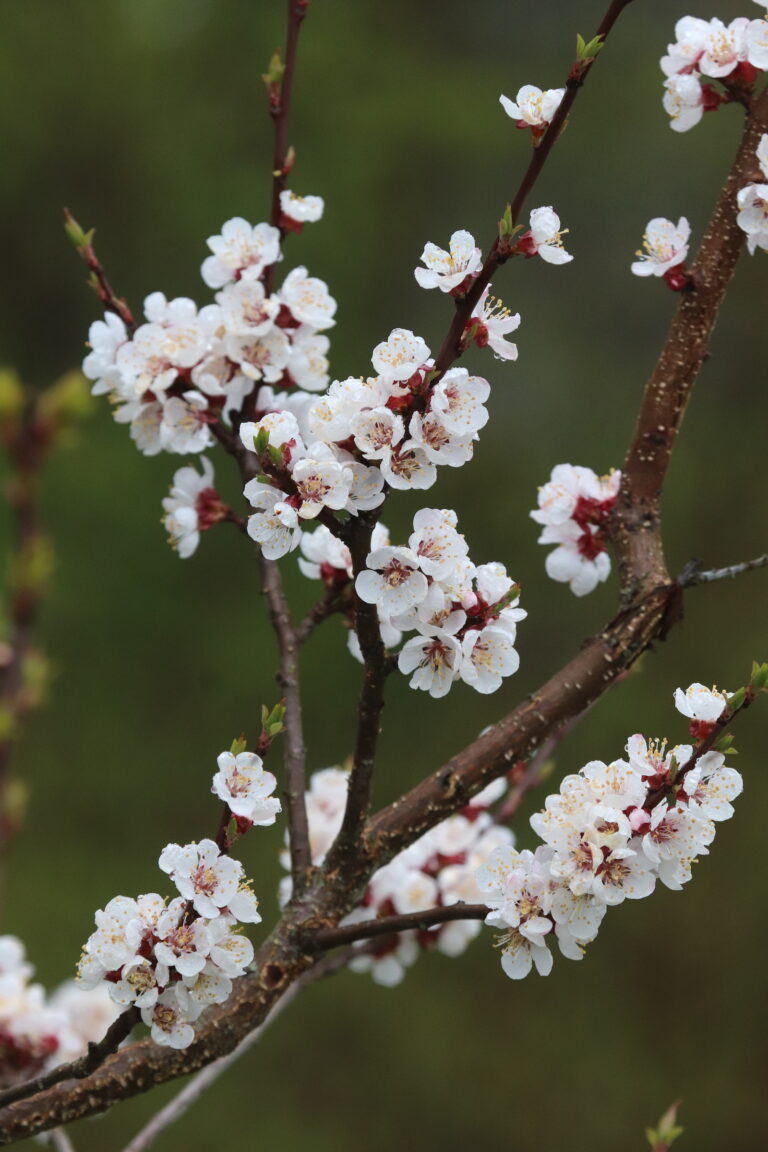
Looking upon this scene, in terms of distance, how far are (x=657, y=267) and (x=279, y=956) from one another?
64 cm

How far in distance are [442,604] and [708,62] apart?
56 cm

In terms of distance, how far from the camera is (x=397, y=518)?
4.80 meters

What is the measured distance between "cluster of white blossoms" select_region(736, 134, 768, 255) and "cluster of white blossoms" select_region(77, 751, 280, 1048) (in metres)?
0.56

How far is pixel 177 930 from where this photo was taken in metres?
0.83

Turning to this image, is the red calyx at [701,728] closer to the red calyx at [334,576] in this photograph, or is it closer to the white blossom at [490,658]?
the white blossom at [490,658]

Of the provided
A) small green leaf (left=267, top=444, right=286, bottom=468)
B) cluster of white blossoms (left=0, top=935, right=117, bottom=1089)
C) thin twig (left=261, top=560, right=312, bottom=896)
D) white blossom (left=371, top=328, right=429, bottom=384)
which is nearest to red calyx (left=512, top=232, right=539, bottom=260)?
white blossom (left=371, top=328, right=429, bottom=384)

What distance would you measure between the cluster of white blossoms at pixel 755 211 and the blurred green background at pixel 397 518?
3501 millimetres

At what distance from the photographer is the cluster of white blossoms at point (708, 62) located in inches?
40.8

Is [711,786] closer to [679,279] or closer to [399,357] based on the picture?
[399,357]

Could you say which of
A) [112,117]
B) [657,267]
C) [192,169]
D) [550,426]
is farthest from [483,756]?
[112,117]

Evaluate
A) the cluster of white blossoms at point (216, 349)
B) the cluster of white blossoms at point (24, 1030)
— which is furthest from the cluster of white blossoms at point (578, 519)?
the cluster of white blossoms at point (24, 1030)

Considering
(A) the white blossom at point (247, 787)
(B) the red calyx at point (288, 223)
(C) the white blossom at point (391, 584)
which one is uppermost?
(B) the red calyx at point (288, 223)

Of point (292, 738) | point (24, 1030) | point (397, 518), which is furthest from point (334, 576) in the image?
point (397, 518)

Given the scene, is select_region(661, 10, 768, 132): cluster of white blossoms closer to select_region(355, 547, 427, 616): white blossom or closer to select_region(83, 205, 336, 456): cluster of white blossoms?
select_region(83, 205, 336, 456): cluster of white blossoms
